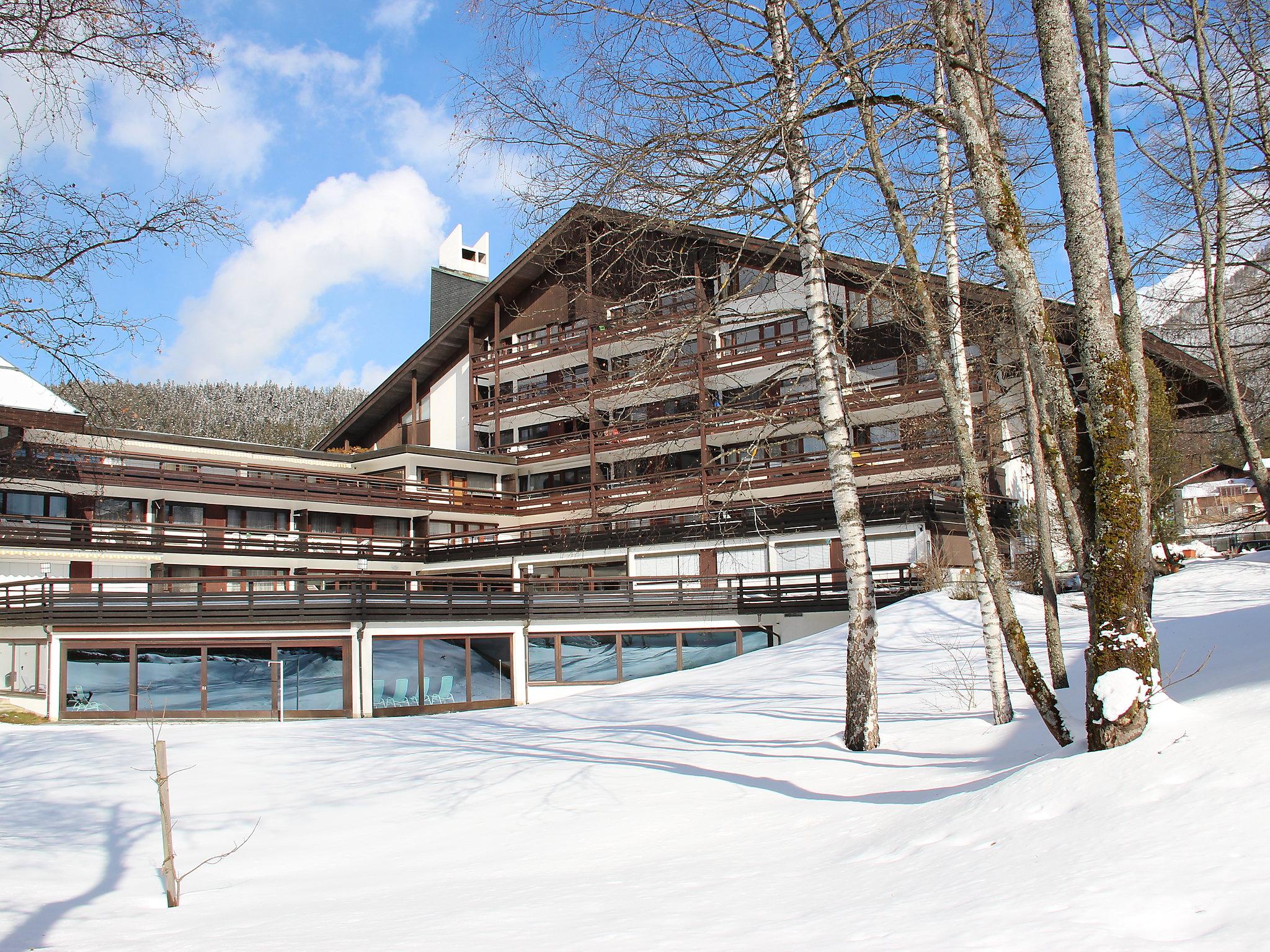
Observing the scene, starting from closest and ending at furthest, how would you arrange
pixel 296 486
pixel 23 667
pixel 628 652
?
pixel 23 667 → pixel 628 652 → pixel 296 486

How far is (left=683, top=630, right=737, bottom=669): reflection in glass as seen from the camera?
24484 mm

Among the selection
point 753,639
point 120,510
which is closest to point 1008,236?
point 753,639

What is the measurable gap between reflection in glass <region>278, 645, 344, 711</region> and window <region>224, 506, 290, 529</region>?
15953 millimetres

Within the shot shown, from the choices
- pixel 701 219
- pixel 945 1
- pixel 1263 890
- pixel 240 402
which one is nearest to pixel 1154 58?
pixel 945 1

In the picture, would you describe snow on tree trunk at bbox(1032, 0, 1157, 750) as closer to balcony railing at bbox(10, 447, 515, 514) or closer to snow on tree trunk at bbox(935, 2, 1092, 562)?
snow on tree trunk at bbox(935, 2, 1092, 562)

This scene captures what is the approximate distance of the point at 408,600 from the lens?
20.9 metres

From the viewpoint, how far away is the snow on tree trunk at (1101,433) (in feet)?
17.7

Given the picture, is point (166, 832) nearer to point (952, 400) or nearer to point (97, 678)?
point (952, 400)

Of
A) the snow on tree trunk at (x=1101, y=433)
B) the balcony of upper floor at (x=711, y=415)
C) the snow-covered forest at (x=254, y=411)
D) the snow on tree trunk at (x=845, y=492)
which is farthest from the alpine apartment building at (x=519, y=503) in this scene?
the snow-covered forest at (x=254, y=411)

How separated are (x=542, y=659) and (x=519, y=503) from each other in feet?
51.7

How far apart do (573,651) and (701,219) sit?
16.8m

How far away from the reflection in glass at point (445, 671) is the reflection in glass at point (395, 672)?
0.23m

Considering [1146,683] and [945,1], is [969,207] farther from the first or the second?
[1146,683]

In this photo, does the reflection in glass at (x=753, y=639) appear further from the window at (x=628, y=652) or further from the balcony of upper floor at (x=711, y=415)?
the balcony of upper floor at (x=711, y=415)
